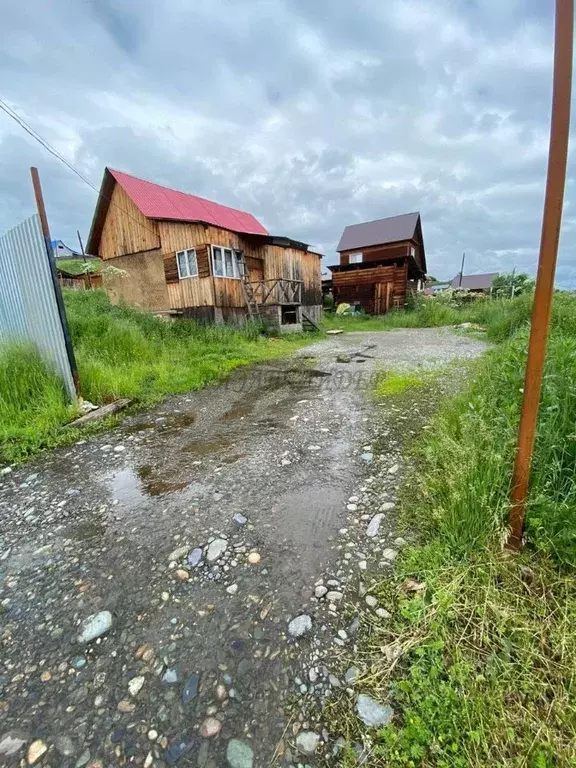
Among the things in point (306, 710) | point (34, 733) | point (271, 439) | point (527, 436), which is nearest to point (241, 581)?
point (306, 710)

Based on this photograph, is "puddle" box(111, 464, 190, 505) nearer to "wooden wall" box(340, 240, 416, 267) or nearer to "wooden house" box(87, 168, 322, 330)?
"wooden house" box(87, 168, 322, 330)

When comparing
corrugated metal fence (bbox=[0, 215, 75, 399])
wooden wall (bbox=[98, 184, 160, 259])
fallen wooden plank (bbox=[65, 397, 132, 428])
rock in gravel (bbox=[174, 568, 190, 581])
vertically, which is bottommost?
rock in gravel (bbox=[174, 568, 190, 581])

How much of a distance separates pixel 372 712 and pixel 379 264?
22.2 metres

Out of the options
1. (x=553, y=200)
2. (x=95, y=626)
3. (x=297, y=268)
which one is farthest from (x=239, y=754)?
(x=297, y=268)

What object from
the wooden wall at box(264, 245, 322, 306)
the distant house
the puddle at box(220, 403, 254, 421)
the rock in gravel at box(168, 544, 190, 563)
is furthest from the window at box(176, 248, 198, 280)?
the distant house

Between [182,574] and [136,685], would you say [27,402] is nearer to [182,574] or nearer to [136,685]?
[182,574]

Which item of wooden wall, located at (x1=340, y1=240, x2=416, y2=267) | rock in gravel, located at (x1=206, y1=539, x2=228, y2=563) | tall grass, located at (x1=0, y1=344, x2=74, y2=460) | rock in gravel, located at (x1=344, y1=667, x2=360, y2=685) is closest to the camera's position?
rock in gravel, located at (x1=344, y1=667, x2=360, y2=685)

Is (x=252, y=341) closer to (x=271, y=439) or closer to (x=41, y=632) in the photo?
(x=271, y=439)

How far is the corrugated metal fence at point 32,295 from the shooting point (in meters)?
3.78

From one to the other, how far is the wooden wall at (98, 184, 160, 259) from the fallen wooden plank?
8881 mm

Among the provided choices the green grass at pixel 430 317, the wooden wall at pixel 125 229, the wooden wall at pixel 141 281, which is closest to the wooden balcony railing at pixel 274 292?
the green grass at pixel 430 317

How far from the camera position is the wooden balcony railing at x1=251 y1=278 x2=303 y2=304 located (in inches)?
511

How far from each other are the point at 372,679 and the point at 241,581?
731mm

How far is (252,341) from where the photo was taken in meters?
10.6
